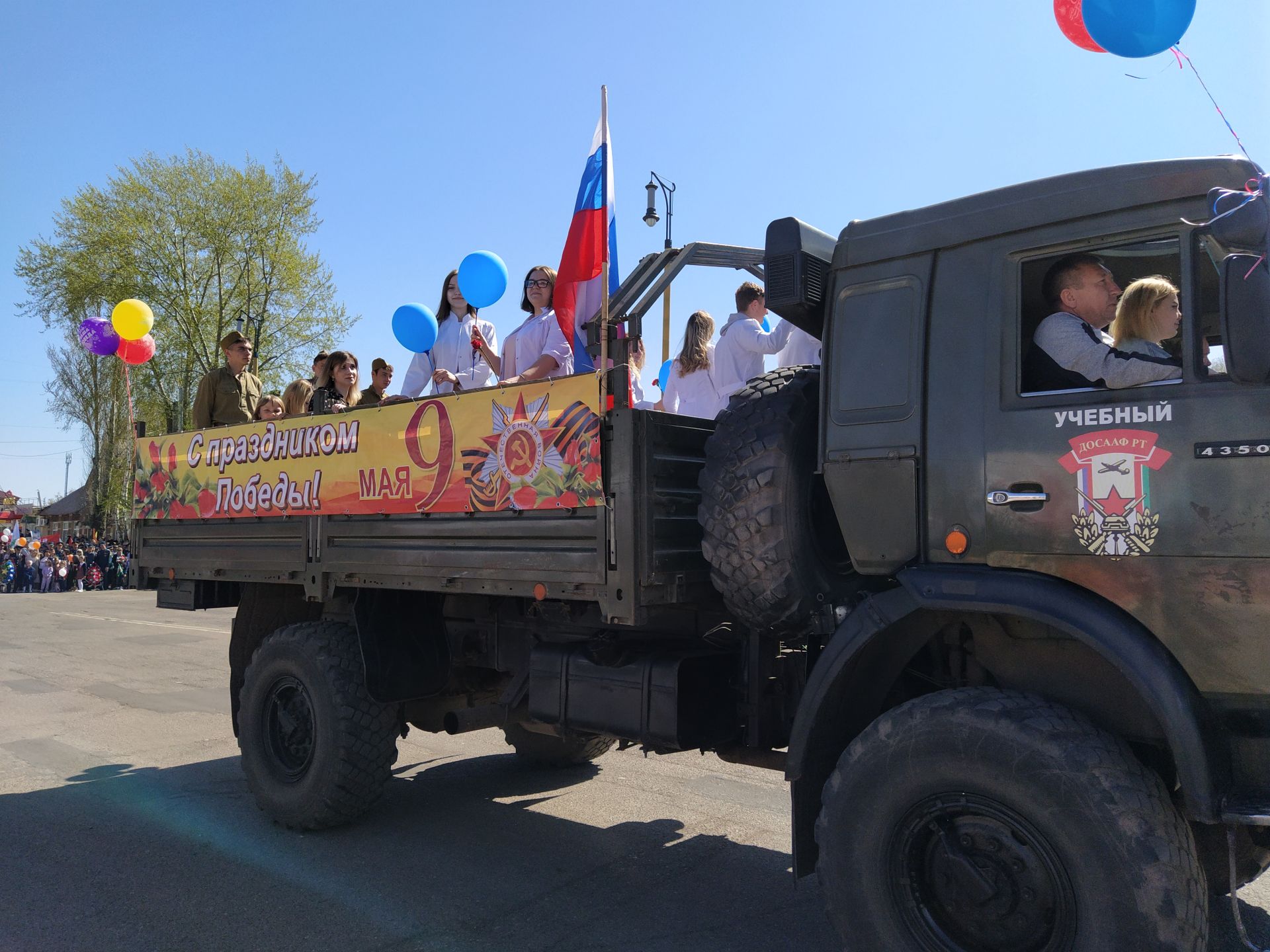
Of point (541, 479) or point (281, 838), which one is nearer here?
point (541, 479)

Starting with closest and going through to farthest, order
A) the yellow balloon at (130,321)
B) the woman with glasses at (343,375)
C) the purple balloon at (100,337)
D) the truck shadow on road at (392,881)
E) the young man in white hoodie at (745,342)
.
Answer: the truck shadow on road at (392,881) → the young man in white hoodie at (745,342) → the woman with glasses at (343,375) → the yellow balloon at (130,321) → the purple balloon at (100,337)

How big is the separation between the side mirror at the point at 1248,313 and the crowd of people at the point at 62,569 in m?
33.9

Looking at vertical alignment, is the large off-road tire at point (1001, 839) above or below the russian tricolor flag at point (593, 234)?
below

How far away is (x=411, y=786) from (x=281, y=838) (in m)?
1.13

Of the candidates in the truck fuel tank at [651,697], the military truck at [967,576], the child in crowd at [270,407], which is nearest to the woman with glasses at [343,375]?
the child in crowd at [270,407]

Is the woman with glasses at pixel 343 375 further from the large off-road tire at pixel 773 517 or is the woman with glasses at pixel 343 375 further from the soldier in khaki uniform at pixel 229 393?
the large off-road tire at pixel 773 517

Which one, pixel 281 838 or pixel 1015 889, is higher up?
pixel 1015 889

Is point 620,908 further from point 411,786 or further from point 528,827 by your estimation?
point 411,786

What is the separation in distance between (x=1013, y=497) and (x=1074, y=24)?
2.33 m

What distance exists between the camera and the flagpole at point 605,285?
3920mm

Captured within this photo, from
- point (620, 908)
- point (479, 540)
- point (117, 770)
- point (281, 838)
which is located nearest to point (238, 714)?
point (281, 838)

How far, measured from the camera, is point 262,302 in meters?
32.7

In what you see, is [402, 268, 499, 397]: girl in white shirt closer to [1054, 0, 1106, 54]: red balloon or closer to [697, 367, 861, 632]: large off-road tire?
[697, 367, 861, 632]: large off-road tire

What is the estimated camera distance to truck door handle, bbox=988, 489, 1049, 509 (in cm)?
289
